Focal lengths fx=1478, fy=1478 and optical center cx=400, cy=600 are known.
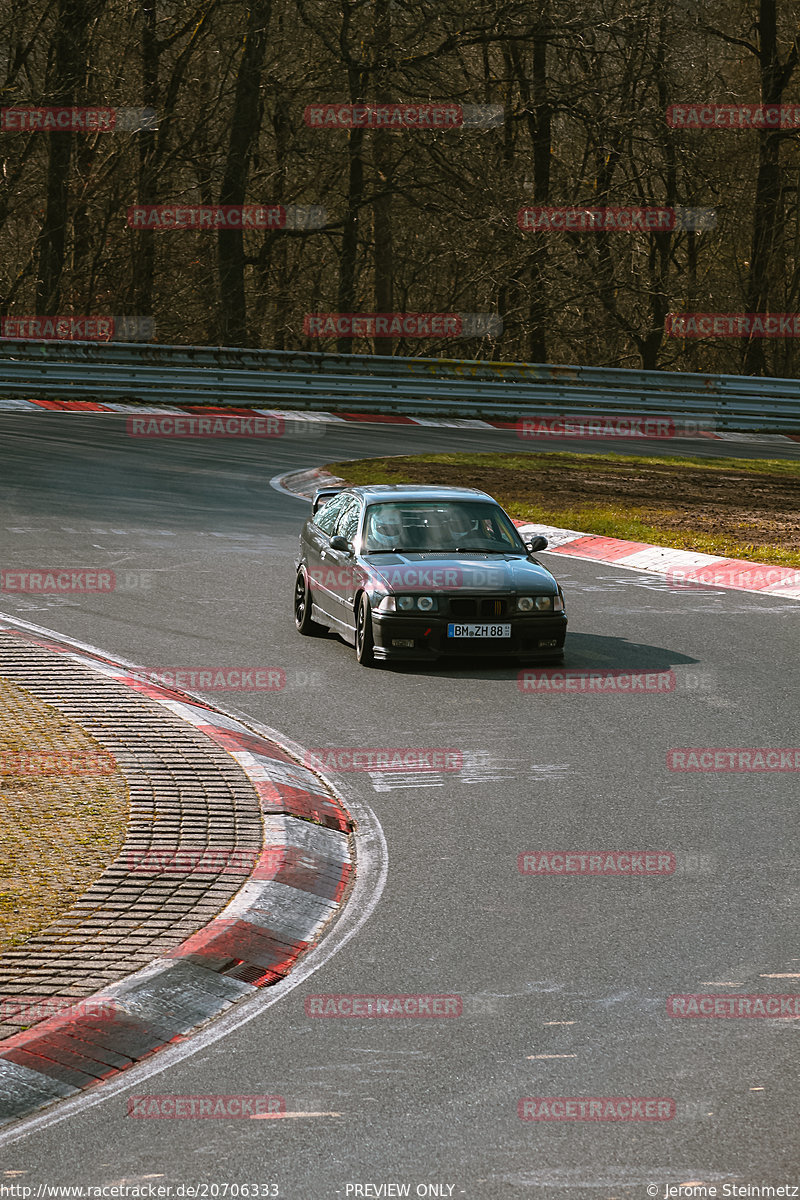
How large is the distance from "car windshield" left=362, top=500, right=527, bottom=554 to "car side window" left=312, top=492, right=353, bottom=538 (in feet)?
2.20

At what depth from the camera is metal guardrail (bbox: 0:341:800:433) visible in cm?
2962

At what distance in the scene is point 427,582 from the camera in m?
11.9

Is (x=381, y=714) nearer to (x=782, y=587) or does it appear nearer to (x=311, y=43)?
(x=782, y=587)

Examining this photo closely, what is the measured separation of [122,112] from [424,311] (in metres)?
11.4

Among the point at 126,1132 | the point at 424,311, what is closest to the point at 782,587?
the point at 126,1132

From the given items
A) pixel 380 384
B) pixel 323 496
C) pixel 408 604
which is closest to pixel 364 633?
pixel 408 604

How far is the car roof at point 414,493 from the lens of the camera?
13.2m

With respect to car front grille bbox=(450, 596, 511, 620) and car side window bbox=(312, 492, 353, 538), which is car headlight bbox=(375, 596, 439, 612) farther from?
car side window bbox=(312, 492, 353, 538)

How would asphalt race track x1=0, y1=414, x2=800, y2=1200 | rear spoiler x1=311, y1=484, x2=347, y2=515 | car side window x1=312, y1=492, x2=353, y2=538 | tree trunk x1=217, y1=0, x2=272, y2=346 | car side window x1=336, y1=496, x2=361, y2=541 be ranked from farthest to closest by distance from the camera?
1. tree trunk x1=217, y1=0, x2=272, y2=346
2. rear spoiler x1=311, y1=484, x2=347, y2=515
3. car side window x1=312, y1=492, x2=353, y2=538
4. car side window x1=336, y1=496, x2=361, y2=541
5. asphalt race track x1=0, y1=414, x2=800, y2=1200

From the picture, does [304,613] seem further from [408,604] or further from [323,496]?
[323,496]

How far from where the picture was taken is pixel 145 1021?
5.16m

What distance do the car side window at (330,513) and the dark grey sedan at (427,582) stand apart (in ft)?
0.09

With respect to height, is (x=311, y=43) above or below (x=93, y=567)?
above

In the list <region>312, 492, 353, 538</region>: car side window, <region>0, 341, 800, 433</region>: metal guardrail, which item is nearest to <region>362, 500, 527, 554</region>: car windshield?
<region>312, 492, 353, 538</region>: car side window
